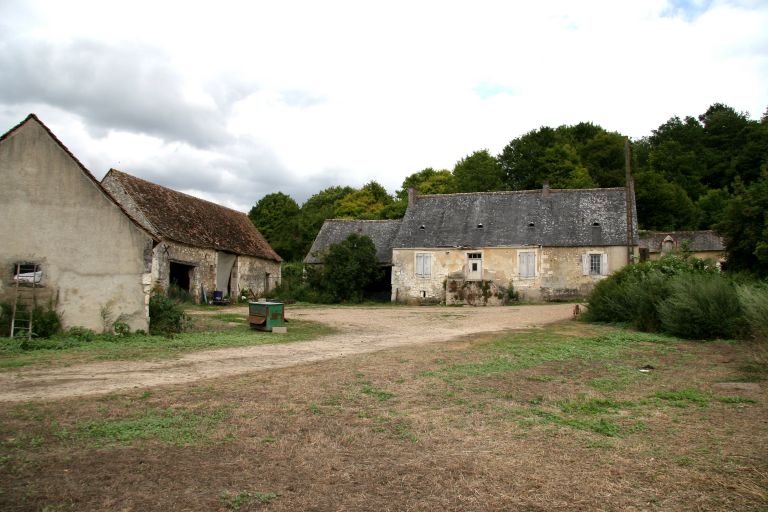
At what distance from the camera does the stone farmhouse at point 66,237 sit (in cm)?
1245

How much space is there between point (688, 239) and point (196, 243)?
31465mm

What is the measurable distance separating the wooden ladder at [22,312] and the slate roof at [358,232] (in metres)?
20.8

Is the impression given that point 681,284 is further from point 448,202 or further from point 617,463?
point 448,202

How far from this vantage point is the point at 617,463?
4.61 meters

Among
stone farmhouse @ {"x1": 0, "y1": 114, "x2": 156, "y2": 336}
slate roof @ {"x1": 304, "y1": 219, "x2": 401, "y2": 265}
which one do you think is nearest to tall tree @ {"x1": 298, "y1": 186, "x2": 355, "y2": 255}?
slate roof @ {"x1": 304, "y1": 219, "x2": 401, "y2": 265}

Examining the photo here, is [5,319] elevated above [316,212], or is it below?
below

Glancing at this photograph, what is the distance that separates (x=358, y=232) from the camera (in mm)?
34875

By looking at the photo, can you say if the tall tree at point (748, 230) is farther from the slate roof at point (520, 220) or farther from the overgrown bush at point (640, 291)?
the slate roof at point (520, 220)

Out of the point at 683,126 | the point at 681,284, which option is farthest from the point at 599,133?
the point at 681,284

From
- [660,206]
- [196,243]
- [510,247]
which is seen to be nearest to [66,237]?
[196,243]

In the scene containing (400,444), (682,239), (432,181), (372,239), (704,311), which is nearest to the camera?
(400,444)

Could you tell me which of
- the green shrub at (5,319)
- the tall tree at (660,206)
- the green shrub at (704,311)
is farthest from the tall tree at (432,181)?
the green shrub at (5,319)

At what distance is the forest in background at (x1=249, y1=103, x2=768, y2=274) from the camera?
45.9 meters

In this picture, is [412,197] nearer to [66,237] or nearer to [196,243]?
[196,243]
